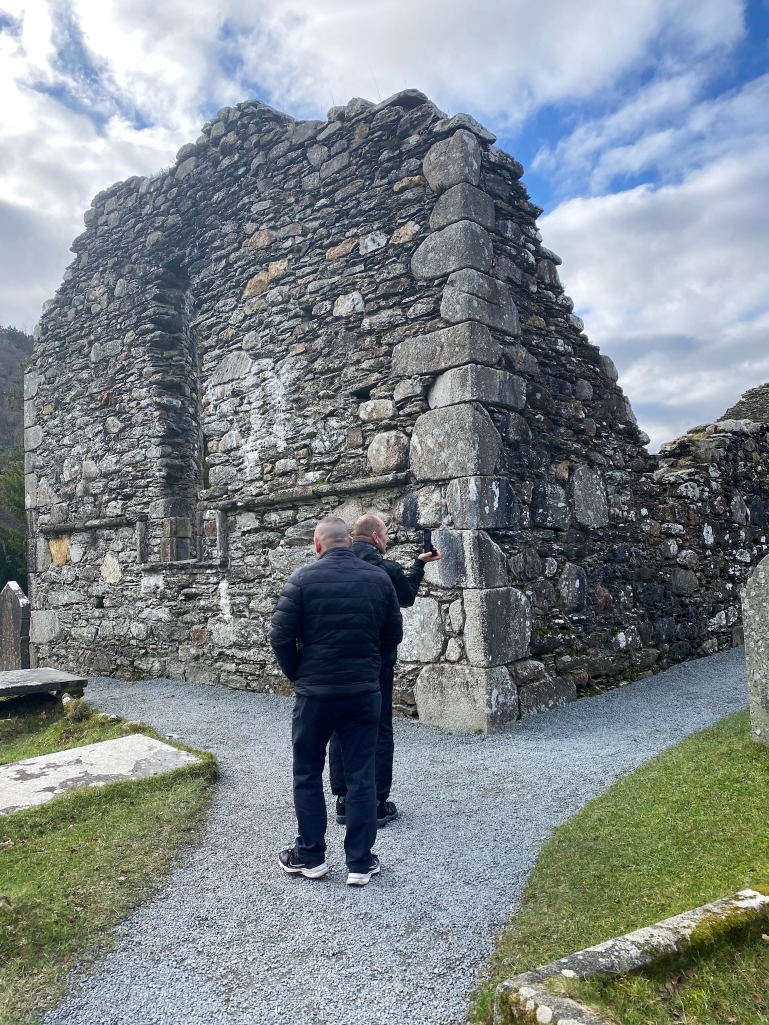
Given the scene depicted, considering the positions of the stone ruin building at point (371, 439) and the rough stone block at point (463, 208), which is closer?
the stone ruin building at point (371, 439)

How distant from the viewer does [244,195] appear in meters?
7.93

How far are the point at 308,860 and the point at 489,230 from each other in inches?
204

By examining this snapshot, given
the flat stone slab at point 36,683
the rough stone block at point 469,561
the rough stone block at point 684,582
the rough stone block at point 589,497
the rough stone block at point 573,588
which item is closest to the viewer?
the rough stone block at point 469,561

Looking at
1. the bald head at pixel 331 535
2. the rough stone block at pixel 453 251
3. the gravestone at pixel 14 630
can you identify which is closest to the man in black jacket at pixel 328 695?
the bald head at pixel 331 535

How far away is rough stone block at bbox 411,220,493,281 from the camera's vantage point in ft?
19.8

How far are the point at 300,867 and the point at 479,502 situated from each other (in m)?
3.18

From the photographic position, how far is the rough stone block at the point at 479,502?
18.7 ft

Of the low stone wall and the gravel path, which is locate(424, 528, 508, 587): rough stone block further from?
the low stone wall

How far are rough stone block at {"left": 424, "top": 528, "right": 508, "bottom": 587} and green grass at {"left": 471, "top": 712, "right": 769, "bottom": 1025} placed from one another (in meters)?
1.85

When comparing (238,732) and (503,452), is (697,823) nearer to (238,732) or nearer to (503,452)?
(503,452)

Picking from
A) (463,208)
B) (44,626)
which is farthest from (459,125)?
(44,626)

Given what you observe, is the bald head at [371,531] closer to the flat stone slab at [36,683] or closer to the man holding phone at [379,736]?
the man holding phone at [379,736]

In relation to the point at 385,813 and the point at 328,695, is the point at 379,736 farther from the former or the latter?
the point at 328,695

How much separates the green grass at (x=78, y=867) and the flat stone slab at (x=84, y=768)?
0.12 metres
